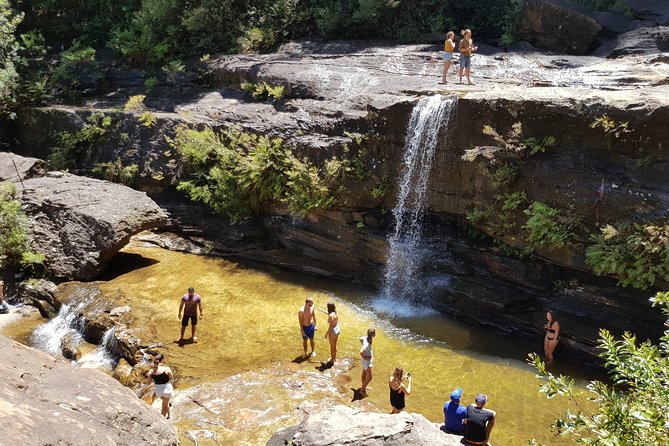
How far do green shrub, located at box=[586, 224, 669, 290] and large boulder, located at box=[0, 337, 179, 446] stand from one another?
8.83 m

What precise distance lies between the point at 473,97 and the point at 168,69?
1360 centimetres

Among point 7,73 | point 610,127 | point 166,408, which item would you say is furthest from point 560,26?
point 7,73

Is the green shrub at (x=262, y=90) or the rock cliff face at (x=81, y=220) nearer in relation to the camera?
the rock cliff face at (x=81, y=220)

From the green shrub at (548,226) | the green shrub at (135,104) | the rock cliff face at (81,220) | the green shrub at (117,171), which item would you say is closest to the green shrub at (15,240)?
the rock cliff face at (81,220)

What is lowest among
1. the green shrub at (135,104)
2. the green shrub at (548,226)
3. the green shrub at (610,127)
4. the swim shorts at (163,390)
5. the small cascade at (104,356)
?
the small cascade at (104,356)

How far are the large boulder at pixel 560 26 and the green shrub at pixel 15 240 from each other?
18.2 metres

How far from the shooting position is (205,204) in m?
17.1

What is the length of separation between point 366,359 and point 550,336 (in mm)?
4363

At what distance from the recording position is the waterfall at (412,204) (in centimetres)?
1324

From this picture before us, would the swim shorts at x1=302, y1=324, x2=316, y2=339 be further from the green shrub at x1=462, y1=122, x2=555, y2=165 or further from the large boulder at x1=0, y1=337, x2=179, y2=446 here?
the green shrub at x1=462, y1=122, x2=555, y2=165

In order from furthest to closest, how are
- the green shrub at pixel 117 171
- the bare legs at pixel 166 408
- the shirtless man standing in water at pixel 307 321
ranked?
the green shrub at pixel 117 171, the shirtless man standing in water at pixel 307 321, the bare legs at pixel 166 408

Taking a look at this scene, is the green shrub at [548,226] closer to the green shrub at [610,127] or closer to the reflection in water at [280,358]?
the green shrub at [610,127]

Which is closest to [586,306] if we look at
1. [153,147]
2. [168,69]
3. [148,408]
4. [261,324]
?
[261,324]

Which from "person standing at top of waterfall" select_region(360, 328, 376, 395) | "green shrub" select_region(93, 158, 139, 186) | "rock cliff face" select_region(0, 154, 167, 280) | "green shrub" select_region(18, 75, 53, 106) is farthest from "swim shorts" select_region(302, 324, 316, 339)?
"green shrub" select_region(18, 75, 53, 106)
